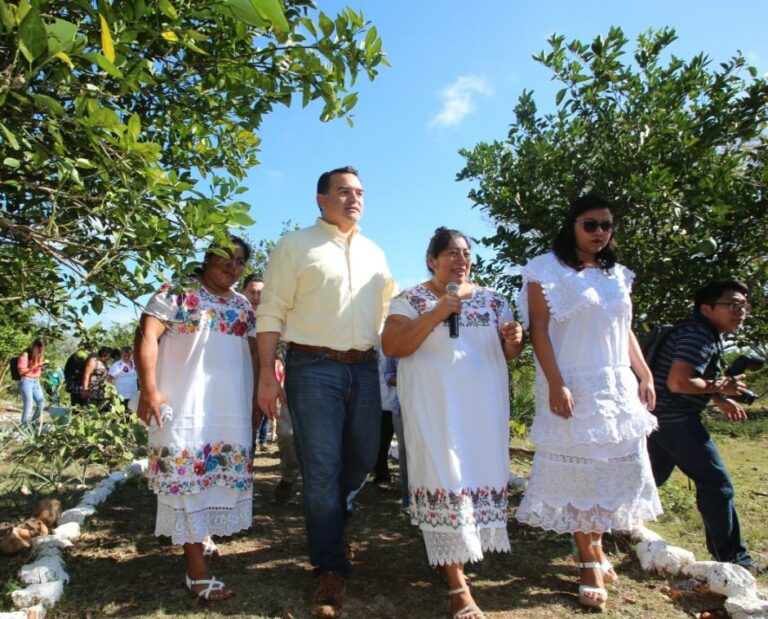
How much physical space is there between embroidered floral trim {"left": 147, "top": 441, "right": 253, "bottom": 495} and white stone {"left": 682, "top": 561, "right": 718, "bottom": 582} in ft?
8.00

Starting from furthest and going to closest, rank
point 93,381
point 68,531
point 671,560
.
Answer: point 93,381, point 68,531, point 671,560

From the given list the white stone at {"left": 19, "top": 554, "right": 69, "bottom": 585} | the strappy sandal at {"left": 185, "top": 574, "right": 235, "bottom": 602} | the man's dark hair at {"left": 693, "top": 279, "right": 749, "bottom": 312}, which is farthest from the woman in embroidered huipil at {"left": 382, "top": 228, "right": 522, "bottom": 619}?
the white stone at {"left": 19, "top": 554, "right": 69, "bottom": 585}

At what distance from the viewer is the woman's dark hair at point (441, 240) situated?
3182 millimetres

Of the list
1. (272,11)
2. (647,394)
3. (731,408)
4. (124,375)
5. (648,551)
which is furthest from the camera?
(124,375)

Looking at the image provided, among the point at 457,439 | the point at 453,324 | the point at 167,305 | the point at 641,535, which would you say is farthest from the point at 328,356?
the point at 641,535

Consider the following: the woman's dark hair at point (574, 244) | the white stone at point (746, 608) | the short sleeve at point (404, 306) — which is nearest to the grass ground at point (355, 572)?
the white stone at point (746, 608)

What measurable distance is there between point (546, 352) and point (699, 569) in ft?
4.78

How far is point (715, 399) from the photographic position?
358 centimetres

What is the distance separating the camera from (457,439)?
9.50 feet

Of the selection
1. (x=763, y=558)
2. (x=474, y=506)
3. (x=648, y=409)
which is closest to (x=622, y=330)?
(x=648, y=409)

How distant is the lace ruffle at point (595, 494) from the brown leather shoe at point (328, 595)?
1.05m

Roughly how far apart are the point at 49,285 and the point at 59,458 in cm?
286

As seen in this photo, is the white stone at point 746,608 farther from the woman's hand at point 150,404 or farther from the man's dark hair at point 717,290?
the woman's hand at point 150,404

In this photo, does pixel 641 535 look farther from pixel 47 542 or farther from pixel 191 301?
pixel 47 542
